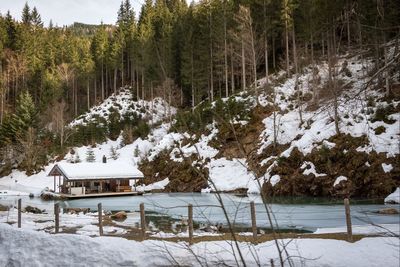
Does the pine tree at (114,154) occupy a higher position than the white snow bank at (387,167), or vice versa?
the pine tree at (114,154)

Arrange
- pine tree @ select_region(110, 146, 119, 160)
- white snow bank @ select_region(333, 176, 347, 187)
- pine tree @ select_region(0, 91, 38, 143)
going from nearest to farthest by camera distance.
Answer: white snow bank @ select_region(333, 176, 347, 187), pine tree @ select_region(110, 146, 119, 160), pine tree @ select_region(0, 91, 38, 143)

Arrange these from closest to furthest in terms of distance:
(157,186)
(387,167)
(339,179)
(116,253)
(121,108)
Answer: (116,253)
(387,167)
(339,179)
(157,186)
(121,108)

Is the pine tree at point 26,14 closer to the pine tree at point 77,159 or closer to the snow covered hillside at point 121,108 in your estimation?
the snow covered hillside at point 121,108

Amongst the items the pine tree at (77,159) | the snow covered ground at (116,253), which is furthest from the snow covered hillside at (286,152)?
the snow covered ground at (116,253)

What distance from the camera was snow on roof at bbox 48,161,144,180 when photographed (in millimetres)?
35625

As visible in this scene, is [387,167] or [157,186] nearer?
[387,167]

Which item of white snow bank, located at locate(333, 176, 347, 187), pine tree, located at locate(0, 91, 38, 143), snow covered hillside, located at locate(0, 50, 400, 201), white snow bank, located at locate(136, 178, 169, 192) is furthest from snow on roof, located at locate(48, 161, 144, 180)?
white snow bank, located at locate(333, 176, 347, 187)

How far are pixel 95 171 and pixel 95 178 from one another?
125 centimetres

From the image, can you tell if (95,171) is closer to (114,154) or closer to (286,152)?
(114,154)

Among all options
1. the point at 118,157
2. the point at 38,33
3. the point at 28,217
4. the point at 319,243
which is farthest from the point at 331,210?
the point at 38,33

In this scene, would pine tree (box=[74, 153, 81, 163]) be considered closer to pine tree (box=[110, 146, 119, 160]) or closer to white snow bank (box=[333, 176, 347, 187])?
pine tree (box=[110, 146, 119, 160])

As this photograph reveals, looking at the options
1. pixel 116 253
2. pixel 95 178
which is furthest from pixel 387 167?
pixel 95 178

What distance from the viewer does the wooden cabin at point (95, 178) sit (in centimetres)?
3550

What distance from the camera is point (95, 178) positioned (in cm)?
3609
